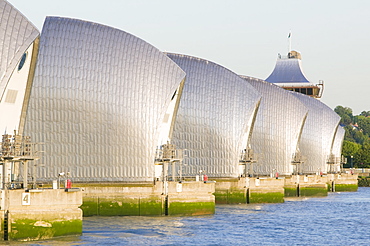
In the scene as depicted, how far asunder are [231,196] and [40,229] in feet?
117

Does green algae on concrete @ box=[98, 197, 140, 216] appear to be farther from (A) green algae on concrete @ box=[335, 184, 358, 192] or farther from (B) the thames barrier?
(A) green algae on concrete @ box=[335, 184, 358, 192]

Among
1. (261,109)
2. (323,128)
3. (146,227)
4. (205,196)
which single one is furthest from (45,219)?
(323,128)

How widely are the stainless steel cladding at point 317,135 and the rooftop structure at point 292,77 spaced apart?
1787 cm

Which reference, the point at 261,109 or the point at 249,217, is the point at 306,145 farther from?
the point at 249,217

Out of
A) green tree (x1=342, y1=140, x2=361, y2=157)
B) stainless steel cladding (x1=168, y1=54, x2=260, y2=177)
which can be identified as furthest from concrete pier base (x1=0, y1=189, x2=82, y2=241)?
green tree (x1=342, y1=140, x2=361, y2=157)

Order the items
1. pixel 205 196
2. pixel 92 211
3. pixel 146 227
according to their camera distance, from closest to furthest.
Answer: pixel 146 227 → pixel 92 211 → pixel 205 196

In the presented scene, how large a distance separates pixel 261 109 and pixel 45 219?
185ft

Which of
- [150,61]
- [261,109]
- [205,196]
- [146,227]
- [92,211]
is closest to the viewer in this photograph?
[146,227]

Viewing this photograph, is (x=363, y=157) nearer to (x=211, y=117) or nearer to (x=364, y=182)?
(x=364, y=182)

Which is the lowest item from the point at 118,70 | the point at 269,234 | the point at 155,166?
the point at 269,234

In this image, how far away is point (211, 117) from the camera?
79.8 metres

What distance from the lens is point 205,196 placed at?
62.0m

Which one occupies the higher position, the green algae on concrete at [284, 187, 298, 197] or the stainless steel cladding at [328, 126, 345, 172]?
the stainless steel cladding at [328, 126, 345, 172]

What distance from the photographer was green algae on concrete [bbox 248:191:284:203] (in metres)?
78.1
